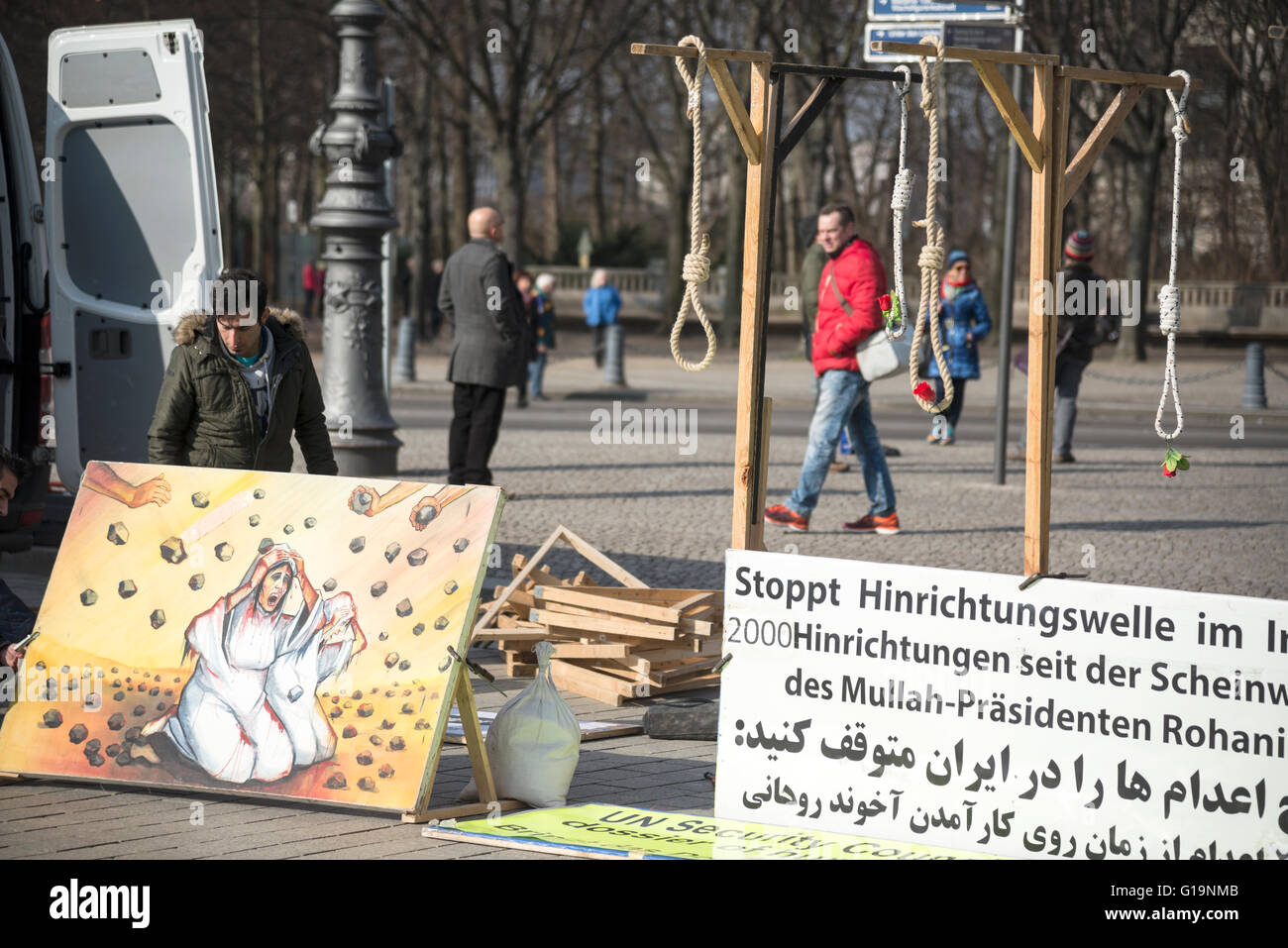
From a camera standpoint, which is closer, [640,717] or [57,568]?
[57,568]

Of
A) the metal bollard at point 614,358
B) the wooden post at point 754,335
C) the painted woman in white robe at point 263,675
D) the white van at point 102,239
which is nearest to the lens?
the painted woman in white robe at point 263,675

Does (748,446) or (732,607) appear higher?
(748,446)

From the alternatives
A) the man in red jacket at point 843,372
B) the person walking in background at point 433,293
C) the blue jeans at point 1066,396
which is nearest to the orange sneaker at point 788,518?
the man in red jacket at point 843,372

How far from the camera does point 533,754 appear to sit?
16.8ft

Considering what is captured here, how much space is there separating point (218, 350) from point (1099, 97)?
29351mm

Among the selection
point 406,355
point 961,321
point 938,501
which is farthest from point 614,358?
point 938,501

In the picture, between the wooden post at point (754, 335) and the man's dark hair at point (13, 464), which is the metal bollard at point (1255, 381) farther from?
the man's dark hair at point (13, 464)

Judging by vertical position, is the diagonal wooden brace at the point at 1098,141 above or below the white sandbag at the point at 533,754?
above

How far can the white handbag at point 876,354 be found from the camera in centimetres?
979

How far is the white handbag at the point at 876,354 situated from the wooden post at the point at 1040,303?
4.79m

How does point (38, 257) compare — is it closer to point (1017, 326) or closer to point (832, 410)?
point (832, 410)

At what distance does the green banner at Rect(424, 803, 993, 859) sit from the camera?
4551 millimetres

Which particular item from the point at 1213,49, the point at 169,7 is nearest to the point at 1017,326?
the point at 1213,49

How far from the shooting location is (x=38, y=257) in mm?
8000
